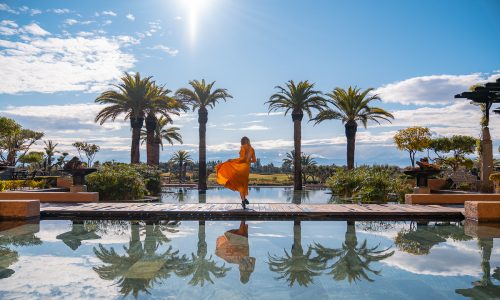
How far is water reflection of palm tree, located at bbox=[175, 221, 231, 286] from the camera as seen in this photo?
5027 millimetres

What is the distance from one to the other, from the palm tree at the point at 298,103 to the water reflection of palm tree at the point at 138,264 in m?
22.5

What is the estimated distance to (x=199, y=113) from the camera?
99.8ft

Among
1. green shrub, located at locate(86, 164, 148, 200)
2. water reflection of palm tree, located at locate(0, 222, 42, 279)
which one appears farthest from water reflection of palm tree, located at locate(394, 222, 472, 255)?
green shrub, located at locate(86, 164, 148, 200)

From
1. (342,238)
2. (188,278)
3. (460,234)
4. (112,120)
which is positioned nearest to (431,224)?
(460,234)

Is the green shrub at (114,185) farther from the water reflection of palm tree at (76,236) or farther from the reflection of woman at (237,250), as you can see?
the reflection of woman at (237,250)

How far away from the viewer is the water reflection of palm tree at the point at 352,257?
5227 mm

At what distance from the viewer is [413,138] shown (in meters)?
33.8

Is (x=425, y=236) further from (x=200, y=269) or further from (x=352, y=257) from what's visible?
(x=200, y=269)

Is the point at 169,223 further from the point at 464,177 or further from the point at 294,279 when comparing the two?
the point at 464,177

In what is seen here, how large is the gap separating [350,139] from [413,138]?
7.84 meters

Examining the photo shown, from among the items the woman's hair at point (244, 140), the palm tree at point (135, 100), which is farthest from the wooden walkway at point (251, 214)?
the palm tree at point (135, 100)

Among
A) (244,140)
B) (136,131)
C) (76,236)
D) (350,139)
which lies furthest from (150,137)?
(76,236)

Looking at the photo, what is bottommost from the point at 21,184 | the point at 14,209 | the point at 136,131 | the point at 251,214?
the point at 251,214

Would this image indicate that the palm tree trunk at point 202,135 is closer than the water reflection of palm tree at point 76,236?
No
